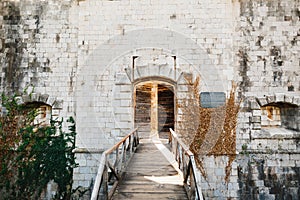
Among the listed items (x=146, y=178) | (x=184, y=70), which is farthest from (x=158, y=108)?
(x=146, y=178)

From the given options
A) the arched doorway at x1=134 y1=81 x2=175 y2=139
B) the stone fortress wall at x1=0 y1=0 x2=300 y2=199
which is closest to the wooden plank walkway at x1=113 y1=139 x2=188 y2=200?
the stone fortress wall at x1=0 y1=0 x2=300 y2=199

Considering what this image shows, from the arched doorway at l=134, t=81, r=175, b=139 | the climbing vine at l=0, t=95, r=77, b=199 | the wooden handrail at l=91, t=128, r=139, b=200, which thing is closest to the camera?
the wooden handrail at l=91, t=128, r=139, b=200

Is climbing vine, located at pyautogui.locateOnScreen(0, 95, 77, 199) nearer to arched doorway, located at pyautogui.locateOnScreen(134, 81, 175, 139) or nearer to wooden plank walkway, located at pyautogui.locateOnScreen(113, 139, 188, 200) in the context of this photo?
wooden plank walkway, located at pyautogui.locateOnScreen(113, 139, 188, 200)

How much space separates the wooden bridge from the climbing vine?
200 centimetres

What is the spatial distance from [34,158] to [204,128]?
4.20 metres

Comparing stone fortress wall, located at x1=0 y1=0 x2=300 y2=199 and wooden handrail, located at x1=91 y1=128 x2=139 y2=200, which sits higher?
stone fortress wall, located at x1=0 y1=0 x2=300 y2=199

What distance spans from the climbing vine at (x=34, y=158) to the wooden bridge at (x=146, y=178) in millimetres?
2005

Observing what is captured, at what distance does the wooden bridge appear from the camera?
3.49m

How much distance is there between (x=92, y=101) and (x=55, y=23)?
93.4 inches

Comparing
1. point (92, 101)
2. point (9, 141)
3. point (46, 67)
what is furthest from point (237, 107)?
point (9, 141)

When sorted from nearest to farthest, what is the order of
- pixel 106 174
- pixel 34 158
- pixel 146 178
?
pixel 106 174
pixel 146 178
pixel 34 158

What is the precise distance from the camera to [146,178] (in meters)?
4.33

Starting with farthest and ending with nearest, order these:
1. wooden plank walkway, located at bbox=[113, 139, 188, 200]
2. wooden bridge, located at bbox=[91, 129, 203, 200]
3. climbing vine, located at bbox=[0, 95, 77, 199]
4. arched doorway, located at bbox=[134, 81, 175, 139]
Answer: arched doorway, located at bbox=[134, 81, 175, 139] < climbing vine, located at bbox=[0, 95, 77, 199] < wooden plank walkway, located at bbox=[113, 139, 188, 200] < wooden bridge, located at bbox=[91, 129, 203, 200]

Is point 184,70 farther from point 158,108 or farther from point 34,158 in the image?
point 158,108
